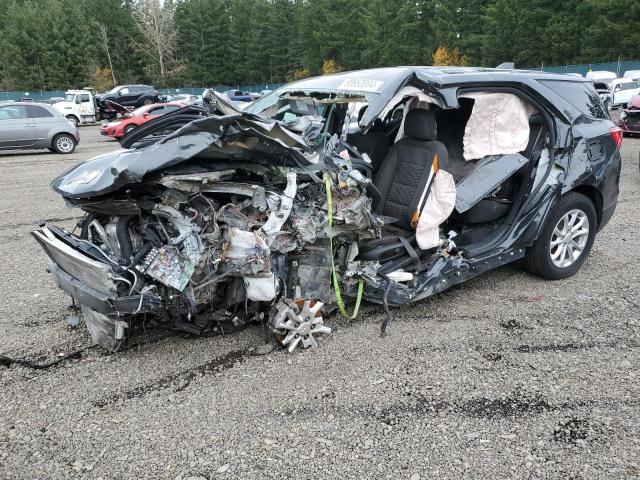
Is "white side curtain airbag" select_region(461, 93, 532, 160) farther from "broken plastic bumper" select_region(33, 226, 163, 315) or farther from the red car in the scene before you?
the red car

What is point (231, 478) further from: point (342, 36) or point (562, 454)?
point (342, 36)

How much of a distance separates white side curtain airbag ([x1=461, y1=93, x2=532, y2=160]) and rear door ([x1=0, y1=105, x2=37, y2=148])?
13916 mm

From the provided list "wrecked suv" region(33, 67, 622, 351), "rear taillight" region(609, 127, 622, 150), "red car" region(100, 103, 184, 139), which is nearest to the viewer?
"wrecked suv" region(33, 67, 622, 351)

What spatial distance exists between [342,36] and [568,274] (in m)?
66.1

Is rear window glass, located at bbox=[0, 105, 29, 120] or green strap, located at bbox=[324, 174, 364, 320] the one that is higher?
rear window glass, located at bbox=[0, 105, 29, 120]

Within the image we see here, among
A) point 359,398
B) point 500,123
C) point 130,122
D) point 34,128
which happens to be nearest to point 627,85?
point 130,122

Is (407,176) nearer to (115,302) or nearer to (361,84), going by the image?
(361,84)

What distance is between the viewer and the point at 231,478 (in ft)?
7.93

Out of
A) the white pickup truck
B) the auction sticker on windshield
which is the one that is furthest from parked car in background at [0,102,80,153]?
the white pickup truck

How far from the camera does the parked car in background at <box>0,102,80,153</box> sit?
1412 centimetres

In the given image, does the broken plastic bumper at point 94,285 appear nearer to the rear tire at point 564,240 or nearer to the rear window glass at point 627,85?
the rear tire at point 564,240

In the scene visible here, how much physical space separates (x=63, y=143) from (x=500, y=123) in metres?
14.3

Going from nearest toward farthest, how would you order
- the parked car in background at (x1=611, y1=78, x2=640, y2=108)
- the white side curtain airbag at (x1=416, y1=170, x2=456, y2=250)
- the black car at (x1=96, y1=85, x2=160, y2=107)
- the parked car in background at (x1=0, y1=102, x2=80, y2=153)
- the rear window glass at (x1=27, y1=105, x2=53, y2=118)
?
the white side curtain airbag at (x1=416, y1=170, x2=456, y2=250)
the parked car in background at (x1=0, y1=102, x2=80, y2=153)
the rear window glass at (x1=27, y1=105, x2=53, y2=118)
the parked car in background at (x1=611, y1=78, x2=640, y2=108)
the black car at (x1=96, y1=85, x2=160, y2=107)

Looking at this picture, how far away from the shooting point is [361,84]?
12.9 ft
